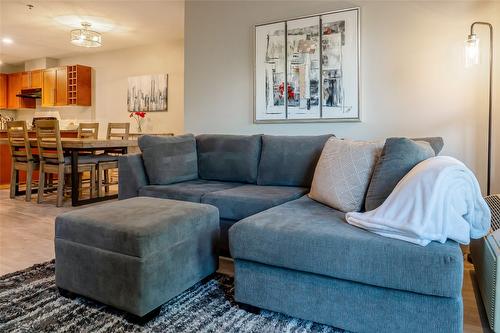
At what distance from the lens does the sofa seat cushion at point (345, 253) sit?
1.26 meters

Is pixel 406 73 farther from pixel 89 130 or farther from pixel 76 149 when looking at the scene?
pixel 89 130

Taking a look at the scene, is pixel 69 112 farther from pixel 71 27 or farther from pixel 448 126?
pixel 448 126

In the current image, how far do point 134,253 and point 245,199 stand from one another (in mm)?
996

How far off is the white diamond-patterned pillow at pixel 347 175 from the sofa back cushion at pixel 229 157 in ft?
2.95

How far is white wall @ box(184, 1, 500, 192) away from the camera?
2664mm

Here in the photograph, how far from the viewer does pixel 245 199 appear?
238cm

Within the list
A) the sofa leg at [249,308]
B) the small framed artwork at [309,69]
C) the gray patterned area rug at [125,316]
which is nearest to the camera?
the gray patterned area rug at [125,316]

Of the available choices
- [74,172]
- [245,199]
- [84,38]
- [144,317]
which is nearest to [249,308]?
[144,317]

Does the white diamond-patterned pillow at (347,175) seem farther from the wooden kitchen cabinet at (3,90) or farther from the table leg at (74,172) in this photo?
the wooden kitchen cabinet at (3,90)

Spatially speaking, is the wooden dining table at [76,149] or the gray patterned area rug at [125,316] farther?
the wooden dining table at [76,149]

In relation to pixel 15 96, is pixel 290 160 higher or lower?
lower

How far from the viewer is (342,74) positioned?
3.09m

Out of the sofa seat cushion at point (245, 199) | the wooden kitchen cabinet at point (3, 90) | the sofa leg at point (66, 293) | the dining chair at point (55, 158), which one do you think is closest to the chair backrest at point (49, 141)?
the dining chair at point (55, 158)

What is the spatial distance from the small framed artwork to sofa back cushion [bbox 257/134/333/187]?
0.52 m
